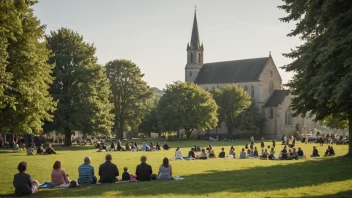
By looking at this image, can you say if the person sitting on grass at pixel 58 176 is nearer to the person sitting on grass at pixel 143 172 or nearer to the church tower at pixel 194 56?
the person sitting on grass at pixel 143 172

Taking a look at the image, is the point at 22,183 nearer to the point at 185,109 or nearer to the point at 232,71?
the point at 185,109

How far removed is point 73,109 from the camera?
146 feet

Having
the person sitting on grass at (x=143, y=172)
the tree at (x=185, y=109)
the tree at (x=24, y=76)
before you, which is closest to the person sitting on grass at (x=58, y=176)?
the person sitting on grass at (x=143, y=172)

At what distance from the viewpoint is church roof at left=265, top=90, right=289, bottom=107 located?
84.0m

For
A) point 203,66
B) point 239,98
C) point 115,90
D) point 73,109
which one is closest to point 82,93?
point 73,109

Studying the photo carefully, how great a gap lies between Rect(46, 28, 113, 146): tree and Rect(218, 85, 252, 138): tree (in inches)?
1464

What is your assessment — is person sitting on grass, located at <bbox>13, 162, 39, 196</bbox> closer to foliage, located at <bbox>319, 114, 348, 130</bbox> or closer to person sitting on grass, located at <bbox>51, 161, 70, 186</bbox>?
person sitting on grass, located at <bbox>51, 161, 70, 186</bbox>

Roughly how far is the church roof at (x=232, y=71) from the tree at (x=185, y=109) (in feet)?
72.0

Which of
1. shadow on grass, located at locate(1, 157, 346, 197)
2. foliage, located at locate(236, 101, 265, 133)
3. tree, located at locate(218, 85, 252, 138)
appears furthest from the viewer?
foliage, located at locate(236, 101, 265, 133)

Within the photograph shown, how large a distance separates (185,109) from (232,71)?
29186 millimetres

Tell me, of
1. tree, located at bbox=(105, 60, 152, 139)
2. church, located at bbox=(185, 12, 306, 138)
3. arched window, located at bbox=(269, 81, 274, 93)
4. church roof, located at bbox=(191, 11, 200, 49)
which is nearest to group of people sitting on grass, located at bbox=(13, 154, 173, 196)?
tree, located at bbox=(105, 60, 152, 139)

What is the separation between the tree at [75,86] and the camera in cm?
4416

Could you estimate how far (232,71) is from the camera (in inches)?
3733

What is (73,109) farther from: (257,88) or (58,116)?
(257,88)
